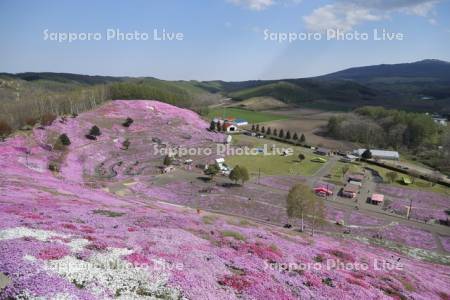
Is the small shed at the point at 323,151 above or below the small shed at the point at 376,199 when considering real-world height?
above

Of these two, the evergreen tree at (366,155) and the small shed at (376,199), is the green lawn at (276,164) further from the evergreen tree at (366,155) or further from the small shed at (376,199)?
the small shed at (376,199)

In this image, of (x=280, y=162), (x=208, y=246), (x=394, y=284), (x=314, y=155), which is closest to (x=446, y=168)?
(x=314, y=155)

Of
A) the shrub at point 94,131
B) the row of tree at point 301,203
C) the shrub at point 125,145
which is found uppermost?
the shrub at point 94,131

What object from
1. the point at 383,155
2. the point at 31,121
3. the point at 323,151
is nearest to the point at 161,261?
the point at 31,121

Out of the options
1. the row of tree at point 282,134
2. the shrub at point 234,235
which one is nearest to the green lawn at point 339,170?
the row of tree at point 282,134

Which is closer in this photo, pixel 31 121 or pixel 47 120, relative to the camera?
pixel 31 121

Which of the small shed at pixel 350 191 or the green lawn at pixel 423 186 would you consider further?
the green lawn at pixel 423 186

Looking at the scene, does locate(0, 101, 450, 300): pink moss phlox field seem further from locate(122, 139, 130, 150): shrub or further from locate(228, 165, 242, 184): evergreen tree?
locate(122, 139, 130, 150): shrub

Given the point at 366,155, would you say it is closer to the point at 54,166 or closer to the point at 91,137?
the point at 91,137

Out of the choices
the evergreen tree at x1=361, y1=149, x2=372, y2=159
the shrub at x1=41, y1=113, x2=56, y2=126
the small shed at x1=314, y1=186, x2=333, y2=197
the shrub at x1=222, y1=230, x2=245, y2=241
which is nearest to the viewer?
the shrub at x1=222, y1=230, x2=245, y2=241

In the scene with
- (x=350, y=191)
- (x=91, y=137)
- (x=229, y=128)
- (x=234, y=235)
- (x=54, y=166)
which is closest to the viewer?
(x=234, y=235)

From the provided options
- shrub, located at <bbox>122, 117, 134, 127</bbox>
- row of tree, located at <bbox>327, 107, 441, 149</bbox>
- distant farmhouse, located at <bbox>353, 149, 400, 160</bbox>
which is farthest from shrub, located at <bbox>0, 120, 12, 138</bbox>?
row of tree, located at <bbox>327, 107, 441, 149</bbox>
